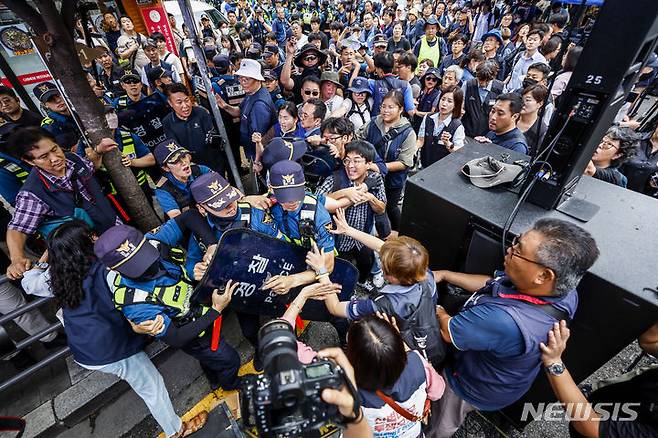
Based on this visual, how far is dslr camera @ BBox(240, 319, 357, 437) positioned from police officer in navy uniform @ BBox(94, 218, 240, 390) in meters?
1.16

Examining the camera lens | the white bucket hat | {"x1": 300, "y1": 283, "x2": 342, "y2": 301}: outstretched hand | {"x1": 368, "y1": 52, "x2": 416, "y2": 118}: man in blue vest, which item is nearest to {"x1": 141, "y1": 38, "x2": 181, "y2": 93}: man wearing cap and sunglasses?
the white bucket hat

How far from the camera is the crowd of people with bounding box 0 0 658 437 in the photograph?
72.8 inches

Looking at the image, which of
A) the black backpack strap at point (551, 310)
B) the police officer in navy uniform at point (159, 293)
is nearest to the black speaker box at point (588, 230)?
the black backpack strap at point (551, 310)

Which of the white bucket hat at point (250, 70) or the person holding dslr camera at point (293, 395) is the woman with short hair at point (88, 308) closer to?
the person holding dslr camera at point (293, 395)

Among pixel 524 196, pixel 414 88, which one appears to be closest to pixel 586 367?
pixel 524 196

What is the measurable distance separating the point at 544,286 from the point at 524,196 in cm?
80

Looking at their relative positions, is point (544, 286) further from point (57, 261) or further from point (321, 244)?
point (57, 261)

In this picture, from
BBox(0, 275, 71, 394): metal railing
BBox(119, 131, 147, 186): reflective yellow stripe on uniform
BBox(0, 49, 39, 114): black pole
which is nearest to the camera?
BBox(0, 275, 71, 394): metal railing

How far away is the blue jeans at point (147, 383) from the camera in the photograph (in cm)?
248

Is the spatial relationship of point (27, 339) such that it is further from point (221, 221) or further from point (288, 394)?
point (288, 394)

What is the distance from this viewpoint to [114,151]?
339 centimetres

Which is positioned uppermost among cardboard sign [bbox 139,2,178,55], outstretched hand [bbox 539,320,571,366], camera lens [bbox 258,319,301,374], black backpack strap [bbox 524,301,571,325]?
cardboard sign [bbox 139,2,178,55]

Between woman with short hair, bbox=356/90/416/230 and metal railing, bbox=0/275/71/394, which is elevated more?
woman with short hair, bbox=356/90/416/230

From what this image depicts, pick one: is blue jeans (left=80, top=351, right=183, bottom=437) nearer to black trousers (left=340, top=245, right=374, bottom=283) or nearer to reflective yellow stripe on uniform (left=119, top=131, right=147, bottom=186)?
black trousers (left=340, top=245, right=374, bottom=283)
